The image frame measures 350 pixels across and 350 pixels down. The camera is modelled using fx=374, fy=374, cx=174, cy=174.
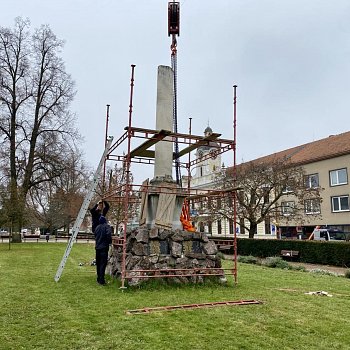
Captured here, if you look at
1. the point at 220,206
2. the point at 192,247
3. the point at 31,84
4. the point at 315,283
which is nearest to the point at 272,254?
the point at 220,206

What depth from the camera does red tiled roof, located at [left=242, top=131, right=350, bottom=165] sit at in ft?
124

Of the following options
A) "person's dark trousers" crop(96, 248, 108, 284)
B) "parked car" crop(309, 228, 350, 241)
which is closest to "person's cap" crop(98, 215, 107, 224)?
"person's dark trousers" crop(96, 248, 108, 284)

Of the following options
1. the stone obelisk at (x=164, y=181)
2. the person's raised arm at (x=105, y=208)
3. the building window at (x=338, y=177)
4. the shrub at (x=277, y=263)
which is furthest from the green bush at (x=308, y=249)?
the building window at (x=338, y=177)

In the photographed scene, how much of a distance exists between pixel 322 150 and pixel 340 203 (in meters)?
6.51

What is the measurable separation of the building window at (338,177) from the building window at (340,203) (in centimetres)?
147

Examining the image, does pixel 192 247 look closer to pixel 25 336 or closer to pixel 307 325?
pixel 307 325

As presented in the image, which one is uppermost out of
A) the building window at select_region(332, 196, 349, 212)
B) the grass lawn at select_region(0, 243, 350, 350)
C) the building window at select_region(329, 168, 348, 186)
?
the building window at select_region(329, 168, 348, 186)

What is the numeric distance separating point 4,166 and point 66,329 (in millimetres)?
28111

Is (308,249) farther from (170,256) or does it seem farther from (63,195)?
(63,195)

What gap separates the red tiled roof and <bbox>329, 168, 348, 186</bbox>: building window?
5.32 feet

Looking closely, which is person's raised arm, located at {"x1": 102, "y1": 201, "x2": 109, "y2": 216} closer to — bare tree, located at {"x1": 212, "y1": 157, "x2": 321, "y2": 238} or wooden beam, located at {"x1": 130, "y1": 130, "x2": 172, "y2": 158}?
wooden beam, located at {"x1": 130, "y1": 130, "x2": 172, "y2": 158}

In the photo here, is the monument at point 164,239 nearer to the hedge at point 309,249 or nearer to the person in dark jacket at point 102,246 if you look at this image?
the person in dark jacket at point 102,246

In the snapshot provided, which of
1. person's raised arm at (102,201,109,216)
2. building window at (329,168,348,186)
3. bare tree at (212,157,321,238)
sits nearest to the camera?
person's raised arm at (102,201,109,216)

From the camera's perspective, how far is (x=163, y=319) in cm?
587
